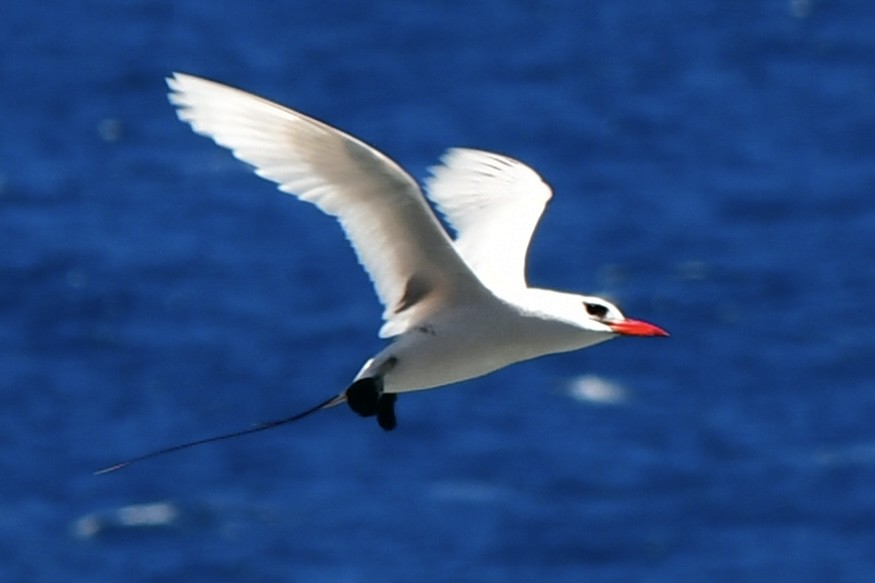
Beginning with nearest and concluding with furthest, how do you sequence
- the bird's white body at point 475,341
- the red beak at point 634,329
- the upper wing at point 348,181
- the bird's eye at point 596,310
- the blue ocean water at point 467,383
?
the upper wing at point 348,181
the bird's white body at point 475,341
the red beak at point 634,329
the bird's eye at point 596,310
the blue ocean water at point 467,383

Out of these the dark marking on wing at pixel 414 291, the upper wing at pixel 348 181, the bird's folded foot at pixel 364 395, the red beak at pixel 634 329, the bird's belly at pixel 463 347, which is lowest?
the bird's folded foot at pixel 364 395

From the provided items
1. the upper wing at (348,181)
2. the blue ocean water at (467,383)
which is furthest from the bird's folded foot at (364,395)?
the blue ocean water at (467,383)

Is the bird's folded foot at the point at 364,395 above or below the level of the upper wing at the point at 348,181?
below

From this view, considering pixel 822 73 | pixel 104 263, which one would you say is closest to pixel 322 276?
pixel 104 263

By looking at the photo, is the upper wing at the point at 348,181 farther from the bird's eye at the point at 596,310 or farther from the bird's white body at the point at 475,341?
the bird's eye at the point at 596,310

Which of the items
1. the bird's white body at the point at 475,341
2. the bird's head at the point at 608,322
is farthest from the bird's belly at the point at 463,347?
the bird's head at the point at 608,322

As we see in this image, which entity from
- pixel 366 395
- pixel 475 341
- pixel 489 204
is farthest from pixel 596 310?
pixel 489 204

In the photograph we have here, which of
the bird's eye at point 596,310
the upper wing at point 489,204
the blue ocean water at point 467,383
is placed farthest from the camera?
the blue ocean water at point 467,383

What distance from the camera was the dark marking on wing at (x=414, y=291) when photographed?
10734mm

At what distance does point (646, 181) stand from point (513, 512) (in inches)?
382

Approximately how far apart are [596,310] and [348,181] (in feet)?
4.66

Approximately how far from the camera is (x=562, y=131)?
45.1 metres

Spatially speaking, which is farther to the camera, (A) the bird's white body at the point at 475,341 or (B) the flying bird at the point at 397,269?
(A) the bird's white body at the point at 475,341

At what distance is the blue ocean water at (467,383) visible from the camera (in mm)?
35656
